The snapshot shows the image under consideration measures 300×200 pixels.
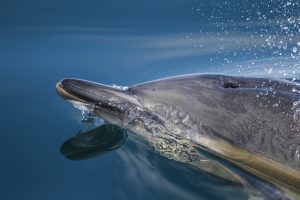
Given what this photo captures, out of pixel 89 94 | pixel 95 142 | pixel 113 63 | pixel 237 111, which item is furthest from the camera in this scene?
pixel 113 63

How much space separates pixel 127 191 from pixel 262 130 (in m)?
0.93

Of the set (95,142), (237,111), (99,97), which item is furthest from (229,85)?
(95,142)

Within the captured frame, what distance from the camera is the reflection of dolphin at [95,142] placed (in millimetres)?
3797

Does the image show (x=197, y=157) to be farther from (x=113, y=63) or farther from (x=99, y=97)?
(x=113, y=63)

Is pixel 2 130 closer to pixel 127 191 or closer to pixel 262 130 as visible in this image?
pixel 127 191

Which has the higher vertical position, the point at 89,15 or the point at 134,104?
the point at 89,15

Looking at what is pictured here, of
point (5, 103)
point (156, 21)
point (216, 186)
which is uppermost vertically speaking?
point (156, 21)

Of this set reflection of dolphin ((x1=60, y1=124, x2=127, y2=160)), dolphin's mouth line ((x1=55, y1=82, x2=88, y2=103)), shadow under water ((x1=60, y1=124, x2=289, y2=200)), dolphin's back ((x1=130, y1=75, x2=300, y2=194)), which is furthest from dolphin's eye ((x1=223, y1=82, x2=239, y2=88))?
dolphin's mouth line ((x1=55, y1=82, x2=88, y2=103))

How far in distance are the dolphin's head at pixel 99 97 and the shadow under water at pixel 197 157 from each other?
229 mm

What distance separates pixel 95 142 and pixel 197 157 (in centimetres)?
75

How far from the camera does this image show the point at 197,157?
3.74 m

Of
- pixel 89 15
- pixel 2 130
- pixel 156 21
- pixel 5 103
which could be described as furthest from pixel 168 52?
pixel 2 130

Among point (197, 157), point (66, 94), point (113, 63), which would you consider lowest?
point (197, 157)

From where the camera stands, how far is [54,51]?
588cm
